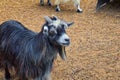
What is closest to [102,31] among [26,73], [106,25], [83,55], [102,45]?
[106,25]

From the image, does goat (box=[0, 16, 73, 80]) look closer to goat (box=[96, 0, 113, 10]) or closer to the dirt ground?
the dirt ground

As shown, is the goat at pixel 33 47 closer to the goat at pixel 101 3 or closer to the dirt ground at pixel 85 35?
the dirt ground at pixel 85 35

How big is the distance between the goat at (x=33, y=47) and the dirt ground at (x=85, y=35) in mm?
824

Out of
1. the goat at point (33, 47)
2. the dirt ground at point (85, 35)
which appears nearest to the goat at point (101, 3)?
the dirt ground at point (85, 35)

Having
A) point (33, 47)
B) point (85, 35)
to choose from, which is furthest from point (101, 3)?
point (33, 47)

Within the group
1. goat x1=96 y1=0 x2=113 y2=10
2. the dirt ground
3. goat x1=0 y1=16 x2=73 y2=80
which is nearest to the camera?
goat x1=0 y1=16 x2=73 y2=80

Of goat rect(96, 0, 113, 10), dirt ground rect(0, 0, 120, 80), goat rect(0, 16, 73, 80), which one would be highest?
goat rect(0, 16, 73, 80)

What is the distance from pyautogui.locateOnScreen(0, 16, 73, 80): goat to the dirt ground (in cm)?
82

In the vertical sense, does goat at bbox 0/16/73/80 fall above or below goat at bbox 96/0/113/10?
above

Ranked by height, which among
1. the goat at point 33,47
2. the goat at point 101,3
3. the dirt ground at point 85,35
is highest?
the goat at point 33,47

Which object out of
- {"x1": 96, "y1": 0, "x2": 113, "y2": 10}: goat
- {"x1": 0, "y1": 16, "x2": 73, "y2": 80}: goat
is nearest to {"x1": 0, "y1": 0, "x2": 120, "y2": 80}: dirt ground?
{"x1": 96, "y1": 0, "x2": 113, "y2": 10}: goat

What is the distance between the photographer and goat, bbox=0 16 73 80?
3805mm

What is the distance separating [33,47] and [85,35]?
313 cm

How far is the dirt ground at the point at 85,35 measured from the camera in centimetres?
538
